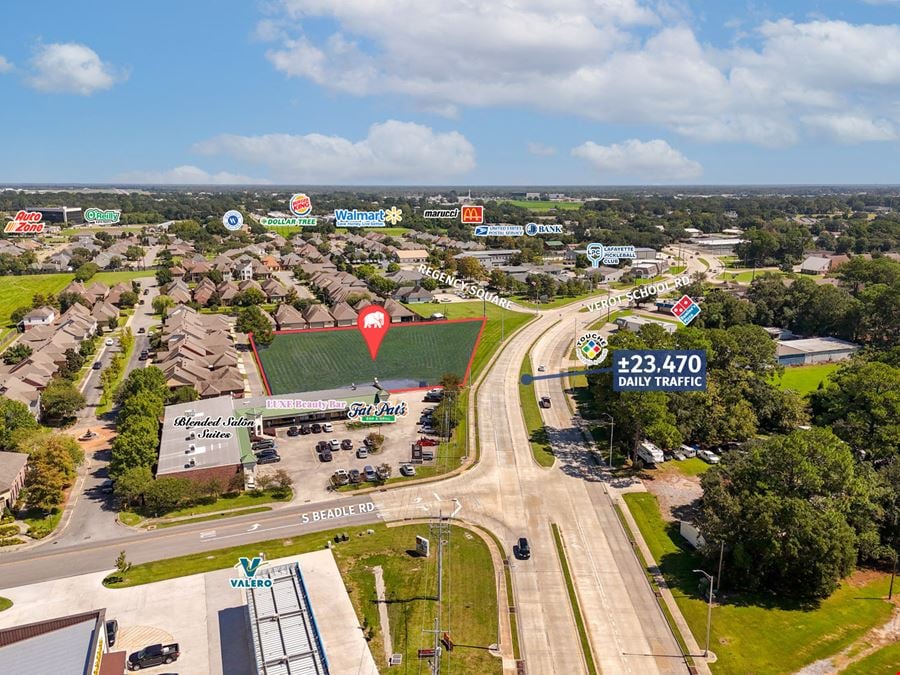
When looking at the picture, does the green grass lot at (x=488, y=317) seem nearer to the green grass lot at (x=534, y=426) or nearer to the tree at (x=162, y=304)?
the green grass lot at (x=534, y=426)

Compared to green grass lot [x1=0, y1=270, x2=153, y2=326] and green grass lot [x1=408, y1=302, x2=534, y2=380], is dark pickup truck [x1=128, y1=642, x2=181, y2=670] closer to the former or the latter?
green grass lot [x1=408, y1=302, x2=534, y2=380]

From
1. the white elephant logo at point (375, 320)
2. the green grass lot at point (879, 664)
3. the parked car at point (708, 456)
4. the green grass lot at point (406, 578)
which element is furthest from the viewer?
the white elephant logo at point (375, 320)

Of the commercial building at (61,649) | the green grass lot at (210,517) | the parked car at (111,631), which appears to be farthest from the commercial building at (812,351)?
the commercial building at (61,649)

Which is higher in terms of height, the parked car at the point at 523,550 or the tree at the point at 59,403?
the tree at the point at 59,403

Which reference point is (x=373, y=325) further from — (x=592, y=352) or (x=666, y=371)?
(x=666, y=371)

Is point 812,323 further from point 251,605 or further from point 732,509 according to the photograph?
point 251,605

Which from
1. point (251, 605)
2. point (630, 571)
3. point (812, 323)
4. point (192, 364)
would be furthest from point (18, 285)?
point (812, 323)

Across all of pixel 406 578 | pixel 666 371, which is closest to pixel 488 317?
pixel 666 371
